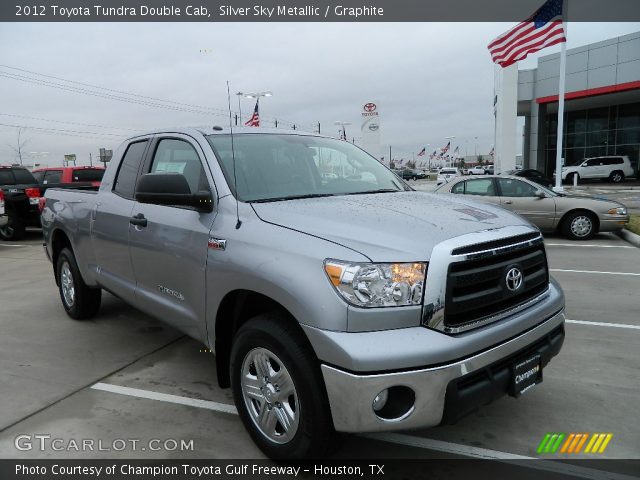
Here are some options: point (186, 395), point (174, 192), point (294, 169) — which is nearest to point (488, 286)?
point (294, 169)

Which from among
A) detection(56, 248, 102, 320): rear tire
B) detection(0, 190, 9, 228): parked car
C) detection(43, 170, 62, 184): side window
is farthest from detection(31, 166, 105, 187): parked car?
detection(56, 248, 102, 320): rear tire

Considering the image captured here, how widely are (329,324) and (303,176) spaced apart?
1504 mm

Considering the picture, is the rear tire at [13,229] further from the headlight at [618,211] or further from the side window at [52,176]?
the headlight at [618,211]

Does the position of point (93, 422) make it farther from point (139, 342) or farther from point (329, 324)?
point (329, 324)

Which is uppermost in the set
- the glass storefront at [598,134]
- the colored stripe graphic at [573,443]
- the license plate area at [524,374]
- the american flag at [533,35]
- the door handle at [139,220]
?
the american flag at [533,35]

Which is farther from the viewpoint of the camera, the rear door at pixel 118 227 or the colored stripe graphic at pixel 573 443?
the rear door at pixel 118 227

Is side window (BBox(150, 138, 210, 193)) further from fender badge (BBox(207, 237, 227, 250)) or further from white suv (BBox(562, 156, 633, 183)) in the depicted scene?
white suv (BBox(562, 156, 633, 183))

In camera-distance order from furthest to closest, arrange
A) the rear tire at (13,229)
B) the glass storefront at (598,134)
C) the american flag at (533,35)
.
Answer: the glass storefront at (598,134), the american flag at (533,35), the rear tire at (13,229)

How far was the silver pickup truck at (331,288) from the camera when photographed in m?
2.31

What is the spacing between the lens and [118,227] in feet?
13.7

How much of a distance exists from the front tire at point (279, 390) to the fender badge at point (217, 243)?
19.2 inches

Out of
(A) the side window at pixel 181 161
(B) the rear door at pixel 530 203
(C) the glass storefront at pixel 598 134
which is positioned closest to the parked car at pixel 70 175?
(A) the side window at pixel 181 161

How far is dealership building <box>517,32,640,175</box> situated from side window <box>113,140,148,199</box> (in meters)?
31.2

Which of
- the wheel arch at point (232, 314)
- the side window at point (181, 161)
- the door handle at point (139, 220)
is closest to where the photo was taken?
the wheel arch at point (232, 314)
